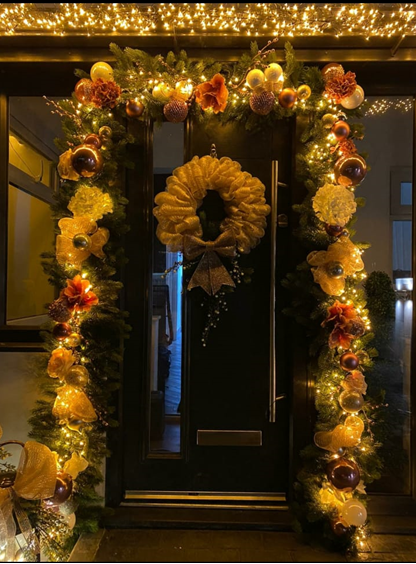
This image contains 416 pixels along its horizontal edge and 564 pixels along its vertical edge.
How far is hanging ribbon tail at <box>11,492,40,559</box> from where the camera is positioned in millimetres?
1791

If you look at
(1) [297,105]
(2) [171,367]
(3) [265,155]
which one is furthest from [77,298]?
(1) [297,105]

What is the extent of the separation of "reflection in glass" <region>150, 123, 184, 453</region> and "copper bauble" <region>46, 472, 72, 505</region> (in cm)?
60

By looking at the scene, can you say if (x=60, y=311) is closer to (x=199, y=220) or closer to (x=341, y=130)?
(x=199, y=220)

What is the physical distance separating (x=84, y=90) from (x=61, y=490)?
228 cm

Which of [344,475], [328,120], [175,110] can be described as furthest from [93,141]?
[344,475]

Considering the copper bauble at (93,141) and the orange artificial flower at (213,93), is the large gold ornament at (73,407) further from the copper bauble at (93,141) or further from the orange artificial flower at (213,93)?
the orange artificial flower at (213,93)

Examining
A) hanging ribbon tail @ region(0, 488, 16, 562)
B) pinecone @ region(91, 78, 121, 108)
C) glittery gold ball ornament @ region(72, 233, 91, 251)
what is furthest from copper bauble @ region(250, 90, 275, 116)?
hanging ribbon tail @ region(0, 488, 16, 562)

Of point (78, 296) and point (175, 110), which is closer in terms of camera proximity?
point (78, 296)

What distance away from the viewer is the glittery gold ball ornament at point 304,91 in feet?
7.04

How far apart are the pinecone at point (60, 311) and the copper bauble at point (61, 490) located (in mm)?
848

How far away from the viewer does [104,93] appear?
6.89ft

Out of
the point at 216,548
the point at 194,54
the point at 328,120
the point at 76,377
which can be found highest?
the point at 194,54

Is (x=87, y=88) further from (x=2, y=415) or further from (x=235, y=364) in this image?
(x=2, y=415)

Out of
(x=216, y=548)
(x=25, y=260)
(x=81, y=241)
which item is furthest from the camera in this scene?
(x=25, y=260)
